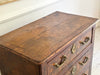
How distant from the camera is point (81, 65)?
1.46m

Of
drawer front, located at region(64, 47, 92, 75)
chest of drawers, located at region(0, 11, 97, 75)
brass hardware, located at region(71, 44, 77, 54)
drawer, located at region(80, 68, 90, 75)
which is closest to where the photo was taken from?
chest of drawers, located at region(0, 11, 97, 75)

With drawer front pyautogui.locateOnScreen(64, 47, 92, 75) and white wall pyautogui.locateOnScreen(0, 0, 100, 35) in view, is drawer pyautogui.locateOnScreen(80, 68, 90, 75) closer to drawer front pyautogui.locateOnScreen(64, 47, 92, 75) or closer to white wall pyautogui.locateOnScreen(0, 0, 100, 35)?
drawer front pyautogui.locateOnScreen(64, 47, 92, 75)

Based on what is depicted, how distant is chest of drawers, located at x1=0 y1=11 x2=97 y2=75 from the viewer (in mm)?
1011

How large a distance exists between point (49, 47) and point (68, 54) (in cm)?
A: 21

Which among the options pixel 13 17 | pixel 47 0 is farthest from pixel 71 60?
pixel 47 0

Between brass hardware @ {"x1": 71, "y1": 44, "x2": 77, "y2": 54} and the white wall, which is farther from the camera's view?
the white wall

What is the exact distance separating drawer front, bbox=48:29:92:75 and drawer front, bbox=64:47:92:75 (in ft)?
0.34

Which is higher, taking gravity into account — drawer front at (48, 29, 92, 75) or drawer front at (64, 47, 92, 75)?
drawer front at (48, 29, 92, 75)

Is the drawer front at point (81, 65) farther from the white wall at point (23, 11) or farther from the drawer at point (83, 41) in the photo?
the white wall at point (23, 11)

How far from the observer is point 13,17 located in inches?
55.7

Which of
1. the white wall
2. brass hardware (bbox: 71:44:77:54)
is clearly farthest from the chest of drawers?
the white wall

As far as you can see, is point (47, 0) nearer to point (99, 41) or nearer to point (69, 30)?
point (69, 30)

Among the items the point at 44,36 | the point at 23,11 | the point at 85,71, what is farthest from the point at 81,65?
the point at 23,11

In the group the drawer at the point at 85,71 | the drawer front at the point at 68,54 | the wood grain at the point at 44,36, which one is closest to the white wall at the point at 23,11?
the wood grain at the point at 44,36
